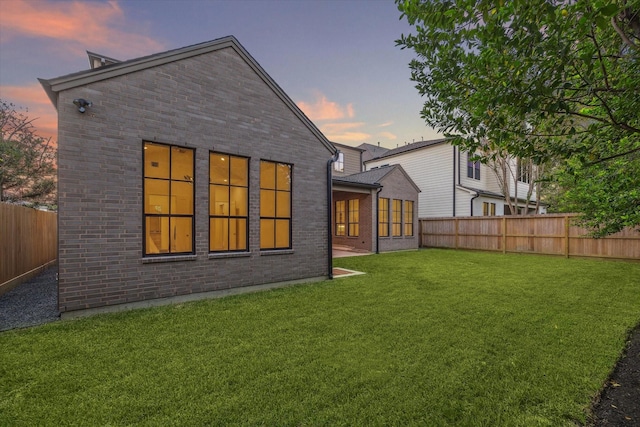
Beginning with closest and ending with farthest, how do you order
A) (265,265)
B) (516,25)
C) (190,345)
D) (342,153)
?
(516,25) → (190,345) → (265,265) → (342,153)

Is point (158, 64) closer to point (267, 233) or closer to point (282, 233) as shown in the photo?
point (267, 233)

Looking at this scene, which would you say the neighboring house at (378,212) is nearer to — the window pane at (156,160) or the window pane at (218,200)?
the window pane at (218,200)

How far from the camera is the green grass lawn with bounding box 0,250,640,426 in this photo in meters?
2.42

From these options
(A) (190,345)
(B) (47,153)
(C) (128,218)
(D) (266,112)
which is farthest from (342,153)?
(A) (190,345)

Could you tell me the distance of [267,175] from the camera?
23.4 feet

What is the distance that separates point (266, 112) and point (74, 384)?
6.05 metres

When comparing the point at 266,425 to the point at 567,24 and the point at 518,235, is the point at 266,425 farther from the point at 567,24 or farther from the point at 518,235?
the point at 518,235

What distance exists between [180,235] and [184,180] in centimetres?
114

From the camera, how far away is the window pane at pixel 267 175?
23.1ft

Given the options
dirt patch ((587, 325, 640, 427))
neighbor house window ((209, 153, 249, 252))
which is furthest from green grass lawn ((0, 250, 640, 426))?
neighbor house window ((209, 153, 249, 252))

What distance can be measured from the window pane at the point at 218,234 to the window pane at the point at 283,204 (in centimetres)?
140

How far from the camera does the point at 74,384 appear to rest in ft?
9.32

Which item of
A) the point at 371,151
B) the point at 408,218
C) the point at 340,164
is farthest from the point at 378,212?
the point at 371,151

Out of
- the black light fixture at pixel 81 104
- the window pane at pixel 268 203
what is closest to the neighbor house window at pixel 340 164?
the window pane at pixel 268 203
